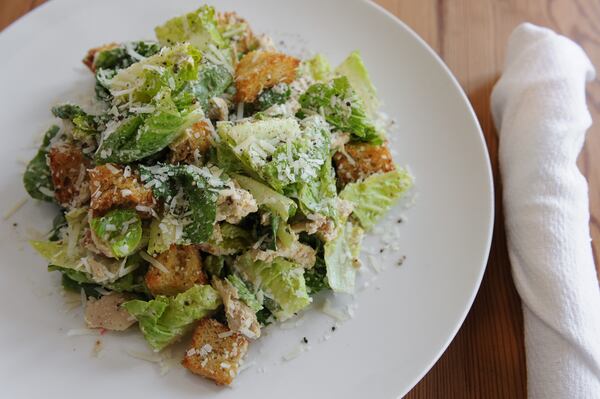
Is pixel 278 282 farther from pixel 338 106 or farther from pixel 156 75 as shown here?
pixel 156 75

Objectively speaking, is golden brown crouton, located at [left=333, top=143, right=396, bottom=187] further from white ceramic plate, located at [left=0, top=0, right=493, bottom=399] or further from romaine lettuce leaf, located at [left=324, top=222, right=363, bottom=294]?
romaine lettuce leaf, located at [left=324, top=222, right=363, bottom=294]

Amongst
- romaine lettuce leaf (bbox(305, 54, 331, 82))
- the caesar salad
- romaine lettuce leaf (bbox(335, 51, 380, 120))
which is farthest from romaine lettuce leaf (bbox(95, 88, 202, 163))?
romaine lettuce leaf (bbox(335, 51, 380, 120))

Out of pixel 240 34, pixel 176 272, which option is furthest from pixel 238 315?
pixel 240 34

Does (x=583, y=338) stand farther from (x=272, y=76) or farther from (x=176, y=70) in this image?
(x=176, y=70)

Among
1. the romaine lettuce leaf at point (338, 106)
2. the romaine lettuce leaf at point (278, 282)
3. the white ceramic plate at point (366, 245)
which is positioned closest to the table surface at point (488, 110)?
the white ceramic plate at point (366, 245)

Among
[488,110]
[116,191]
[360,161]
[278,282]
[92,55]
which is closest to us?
[116,191]

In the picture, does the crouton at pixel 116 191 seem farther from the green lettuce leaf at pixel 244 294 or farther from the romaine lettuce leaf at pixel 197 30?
the romaine lettuce leaf at pixel 197 30

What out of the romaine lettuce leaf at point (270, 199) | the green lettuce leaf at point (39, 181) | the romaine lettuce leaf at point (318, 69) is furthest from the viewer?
the romaine lettuce leaf at point (318, 69)
